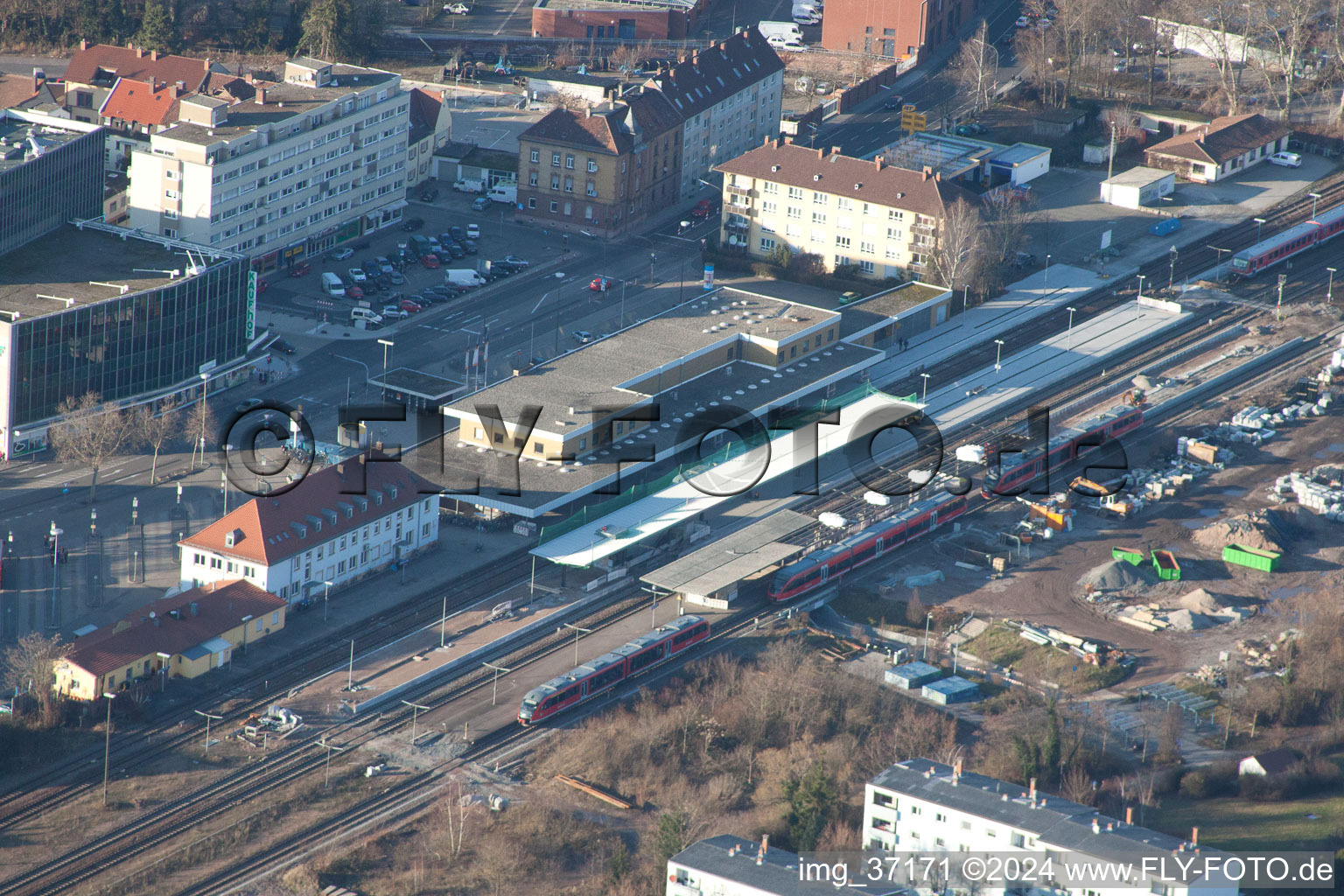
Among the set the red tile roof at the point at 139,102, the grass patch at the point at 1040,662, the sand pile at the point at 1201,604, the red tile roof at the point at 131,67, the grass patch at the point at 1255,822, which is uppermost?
the red tile roof at the point at 131,67

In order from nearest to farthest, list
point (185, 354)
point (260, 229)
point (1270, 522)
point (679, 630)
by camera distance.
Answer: point (679, 630)
point (1270, 522)
point (185, 354)
point (260, 229)

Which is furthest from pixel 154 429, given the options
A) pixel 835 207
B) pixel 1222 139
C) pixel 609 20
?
pixel 1222 139

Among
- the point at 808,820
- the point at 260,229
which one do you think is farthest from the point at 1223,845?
the point at 260,229

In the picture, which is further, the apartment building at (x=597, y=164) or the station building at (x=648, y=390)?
the apartment building at (x=597, y=164)

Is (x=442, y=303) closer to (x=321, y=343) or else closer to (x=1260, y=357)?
(x=321, y=343)

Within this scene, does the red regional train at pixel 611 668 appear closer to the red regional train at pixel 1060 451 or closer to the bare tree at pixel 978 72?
the red regional train at pixel 1060 451

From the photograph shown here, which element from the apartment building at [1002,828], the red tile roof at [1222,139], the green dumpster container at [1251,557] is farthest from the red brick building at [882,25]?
the apartment building at [1002,828]

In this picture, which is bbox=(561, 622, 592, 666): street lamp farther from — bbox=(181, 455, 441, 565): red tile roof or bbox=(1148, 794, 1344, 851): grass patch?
bbox=(1148, 794, 1344, 851): grass patch
